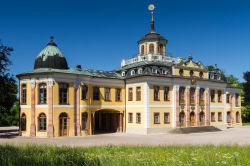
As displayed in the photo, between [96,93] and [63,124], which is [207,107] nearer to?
[96,93]

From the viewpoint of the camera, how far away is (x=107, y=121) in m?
45.6

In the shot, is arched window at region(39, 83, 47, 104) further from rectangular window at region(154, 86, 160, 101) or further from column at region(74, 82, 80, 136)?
rectangular window at region(154, 86, 160, 101)

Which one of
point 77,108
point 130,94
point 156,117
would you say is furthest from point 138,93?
point 77,108

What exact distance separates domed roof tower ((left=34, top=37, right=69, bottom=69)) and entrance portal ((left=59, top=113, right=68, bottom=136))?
5913 millimetres

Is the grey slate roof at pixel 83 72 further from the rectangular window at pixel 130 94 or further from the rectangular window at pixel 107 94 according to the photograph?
the rectangular window at pixel 130 94

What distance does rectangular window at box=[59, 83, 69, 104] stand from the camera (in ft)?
123

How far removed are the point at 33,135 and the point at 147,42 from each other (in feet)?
73.8

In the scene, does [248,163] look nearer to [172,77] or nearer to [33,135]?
[33,135]

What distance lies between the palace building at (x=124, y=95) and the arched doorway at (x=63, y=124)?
114 millimetres

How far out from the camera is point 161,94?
43281 millimetres

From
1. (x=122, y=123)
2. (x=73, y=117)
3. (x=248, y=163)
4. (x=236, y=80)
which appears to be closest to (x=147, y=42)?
(x=122, y=123)

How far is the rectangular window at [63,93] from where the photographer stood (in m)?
37.5

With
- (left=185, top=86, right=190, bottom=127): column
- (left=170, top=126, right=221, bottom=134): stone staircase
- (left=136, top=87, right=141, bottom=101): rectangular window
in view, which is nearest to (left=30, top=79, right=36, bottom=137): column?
(left=136, top=87, right=141, bottom=101): rectangular window

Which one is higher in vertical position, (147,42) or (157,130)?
(147,42)
